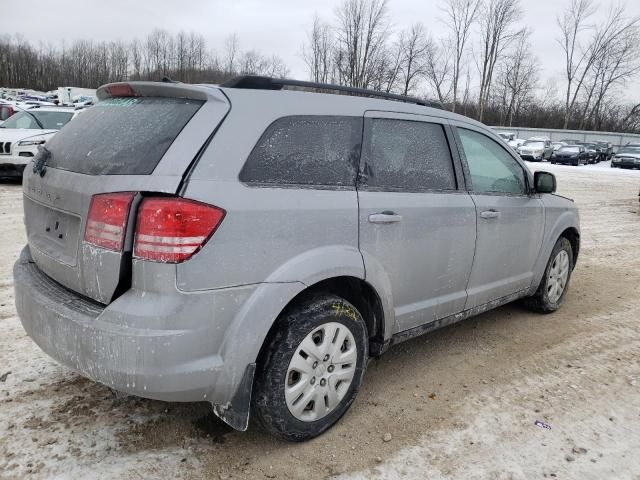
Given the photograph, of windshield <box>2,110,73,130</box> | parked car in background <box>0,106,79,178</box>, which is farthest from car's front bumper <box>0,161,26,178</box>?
windshield <box>2,110,73,130</box>

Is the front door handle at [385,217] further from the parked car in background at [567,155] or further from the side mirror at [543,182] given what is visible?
the parked car in background at [567,155]

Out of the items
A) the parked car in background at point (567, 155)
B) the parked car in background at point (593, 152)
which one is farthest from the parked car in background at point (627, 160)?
the parked car in background at point (593, 152)

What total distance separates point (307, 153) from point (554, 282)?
320 cm

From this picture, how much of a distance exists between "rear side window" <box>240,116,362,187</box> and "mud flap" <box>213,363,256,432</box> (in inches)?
34.6

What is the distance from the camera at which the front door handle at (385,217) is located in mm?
2766

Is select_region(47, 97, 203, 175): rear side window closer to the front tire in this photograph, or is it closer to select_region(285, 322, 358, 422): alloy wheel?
the front tire

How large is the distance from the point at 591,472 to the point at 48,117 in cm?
1360

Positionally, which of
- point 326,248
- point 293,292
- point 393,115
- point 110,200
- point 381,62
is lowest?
point 293,292

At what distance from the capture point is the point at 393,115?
309cm

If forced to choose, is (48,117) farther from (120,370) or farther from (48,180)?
(120,370)

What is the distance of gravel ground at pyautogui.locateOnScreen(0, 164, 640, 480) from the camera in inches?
96.7

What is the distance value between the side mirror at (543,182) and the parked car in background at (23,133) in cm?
954

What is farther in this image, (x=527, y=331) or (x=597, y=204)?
(x=597, y=204)

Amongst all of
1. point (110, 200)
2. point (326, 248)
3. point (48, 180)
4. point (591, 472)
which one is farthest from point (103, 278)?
point (591, 472)
